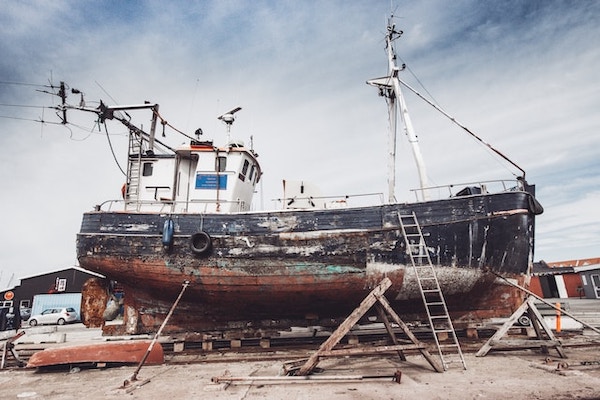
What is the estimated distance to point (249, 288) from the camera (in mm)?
8398

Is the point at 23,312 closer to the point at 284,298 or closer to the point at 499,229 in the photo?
the point at 284,298

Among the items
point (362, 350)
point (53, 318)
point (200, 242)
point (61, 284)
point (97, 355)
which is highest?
point (200, 242)

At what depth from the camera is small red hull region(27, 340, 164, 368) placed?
647 centimetres

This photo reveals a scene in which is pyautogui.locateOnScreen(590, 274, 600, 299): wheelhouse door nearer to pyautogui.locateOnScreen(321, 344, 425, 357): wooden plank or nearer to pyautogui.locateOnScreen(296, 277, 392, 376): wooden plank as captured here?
pyautogui.locateOnScreen(321, 344, 425, 357): wooden plank

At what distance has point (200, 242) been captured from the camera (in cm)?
865

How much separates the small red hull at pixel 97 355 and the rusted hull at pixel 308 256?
1.92m

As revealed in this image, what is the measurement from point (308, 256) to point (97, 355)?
4.98 metres

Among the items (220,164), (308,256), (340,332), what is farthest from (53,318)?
(340,332)

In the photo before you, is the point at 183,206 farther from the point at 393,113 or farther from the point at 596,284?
the point at 596,284

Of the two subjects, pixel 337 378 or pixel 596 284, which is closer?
pixel 337 378

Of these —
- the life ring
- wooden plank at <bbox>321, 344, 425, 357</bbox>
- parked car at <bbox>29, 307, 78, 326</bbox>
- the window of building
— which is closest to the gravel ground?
wooden plank at <bbox>321, 344, 425, 357</bbox>

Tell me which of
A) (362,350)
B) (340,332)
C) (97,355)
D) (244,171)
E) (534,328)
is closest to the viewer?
(362,350)

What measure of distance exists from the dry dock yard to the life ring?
2.56 meters

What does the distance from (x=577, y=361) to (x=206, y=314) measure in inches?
320
